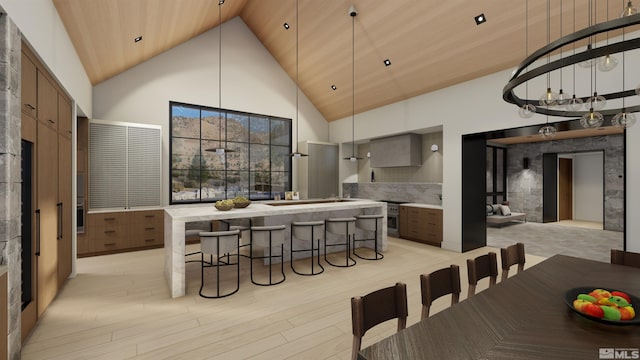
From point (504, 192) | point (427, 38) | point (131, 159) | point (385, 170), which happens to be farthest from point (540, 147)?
point (131, 159)

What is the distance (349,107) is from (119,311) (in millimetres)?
6583

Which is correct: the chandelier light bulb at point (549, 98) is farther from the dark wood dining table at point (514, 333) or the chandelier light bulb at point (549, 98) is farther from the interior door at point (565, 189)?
the interior door at point (565, 189)

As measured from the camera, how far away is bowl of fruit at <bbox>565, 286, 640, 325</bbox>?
4.41ft

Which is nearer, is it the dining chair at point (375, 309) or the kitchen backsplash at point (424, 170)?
the dining chair at point (375, 309)

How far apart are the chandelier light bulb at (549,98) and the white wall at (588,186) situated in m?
9.53

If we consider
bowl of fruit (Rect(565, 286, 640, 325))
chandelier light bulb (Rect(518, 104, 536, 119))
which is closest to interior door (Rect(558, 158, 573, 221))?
chandelier light bulb (Rect(518, 104, 536, 119))

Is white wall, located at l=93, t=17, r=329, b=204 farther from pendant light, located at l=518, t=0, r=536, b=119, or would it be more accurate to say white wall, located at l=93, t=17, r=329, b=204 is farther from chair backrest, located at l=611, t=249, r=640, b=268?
chair backrest, located at l=611, t=249, r=640, b=268

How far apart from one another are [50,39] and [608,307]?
4.87 meters

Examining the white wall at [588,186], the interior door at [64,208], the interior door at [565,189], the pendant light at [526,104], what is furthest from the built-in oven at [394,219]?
the white wall at [588,186]

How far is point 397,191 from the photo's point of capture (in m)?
7.55

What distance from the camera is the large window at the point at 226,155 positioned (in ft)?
21.1

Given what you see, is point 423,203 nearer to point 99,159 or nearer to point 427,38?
point 427,38

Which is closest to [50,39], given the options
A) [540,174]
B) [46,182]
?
[46,182]

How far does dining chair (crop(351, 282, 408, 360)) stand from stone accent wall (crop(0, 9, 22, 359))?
2379 millimetres
